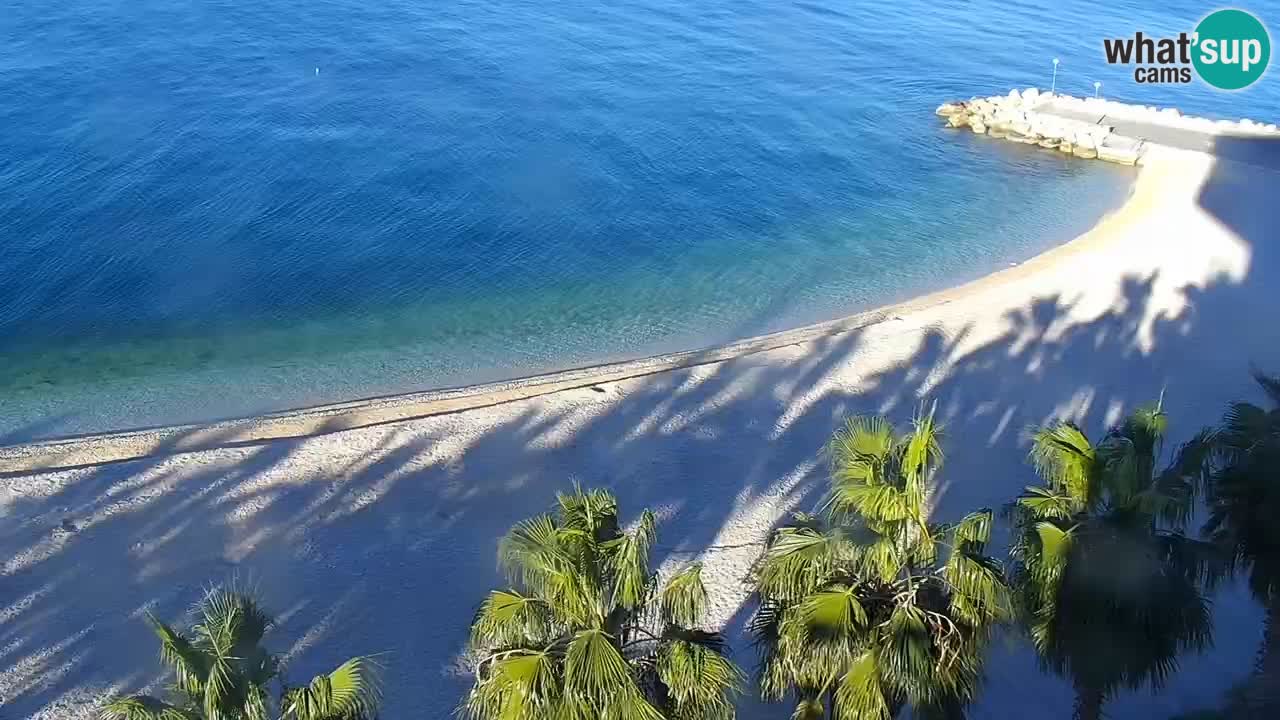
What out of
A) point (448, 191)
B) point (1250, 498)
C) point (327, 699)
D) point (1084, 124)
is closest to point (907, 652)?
point (327, 699)

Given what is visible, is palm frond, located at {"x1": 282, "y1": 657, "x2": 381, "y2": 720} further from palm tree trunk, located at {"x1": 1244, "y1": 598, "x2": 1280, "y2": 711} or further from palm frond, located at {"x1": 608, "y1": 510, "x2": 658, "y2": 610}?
palm tree trunk, located at {"x1": 1244, "y1": 598, "x2": 1280, "y2": 711}

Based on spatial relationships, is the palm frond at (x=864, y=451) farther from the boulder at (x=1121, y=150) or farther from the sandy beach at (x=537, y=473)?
the boulder at (x=1121, y=150)

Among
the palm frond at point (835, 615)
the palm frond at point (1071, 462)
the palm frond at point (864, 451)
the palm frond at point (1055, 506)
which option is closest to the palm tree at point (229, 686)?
the palm frond at point (835, 615)

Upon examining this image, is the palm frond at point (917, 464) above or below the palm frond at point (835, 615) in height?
above

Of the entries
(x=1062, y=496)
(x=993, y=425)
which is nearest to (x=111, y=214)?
(x=993, y=425)

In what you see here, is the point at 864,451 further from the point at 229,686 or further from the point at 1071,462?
the point at 229,686

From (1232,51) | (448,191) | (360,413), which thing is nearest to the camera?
(360,413)
